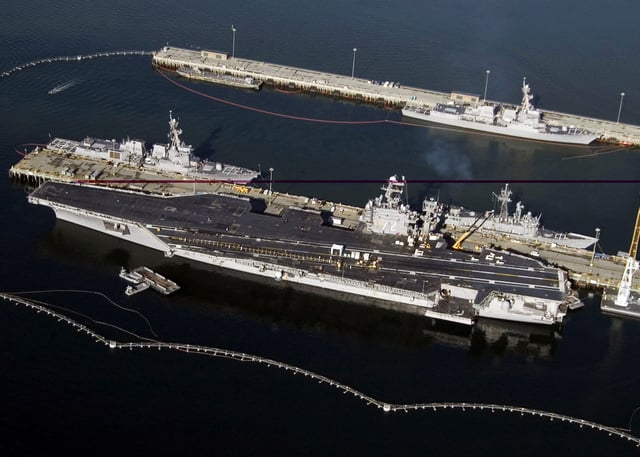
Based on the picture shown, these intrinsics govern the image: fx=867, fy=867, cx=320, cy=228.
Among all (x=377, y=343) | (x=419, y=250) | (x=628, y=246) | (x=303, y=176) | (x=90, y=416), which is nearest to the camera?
(x=90, y=416)

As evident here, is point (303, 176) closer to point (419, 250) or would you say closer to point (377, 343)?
point (419, 250)

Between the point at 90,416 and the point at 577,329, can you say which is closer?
the point at 90,416

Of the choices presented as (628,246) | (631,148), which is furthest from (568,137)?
(628,246)

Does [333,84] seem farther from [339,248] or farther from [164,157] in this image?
[339,248]

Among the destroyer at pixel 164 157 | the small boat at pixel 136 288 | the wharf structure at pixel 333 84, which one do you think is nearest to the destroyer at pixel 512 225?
the destroyer at pixel 164 157

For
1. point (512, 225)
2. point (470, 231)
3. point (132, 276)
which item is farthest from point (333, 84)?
point (132, 276)

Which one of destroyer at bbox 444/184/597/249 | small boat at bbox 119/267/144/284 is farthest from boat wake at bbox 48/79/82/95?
destroyer at bbox 444/184/597/249
